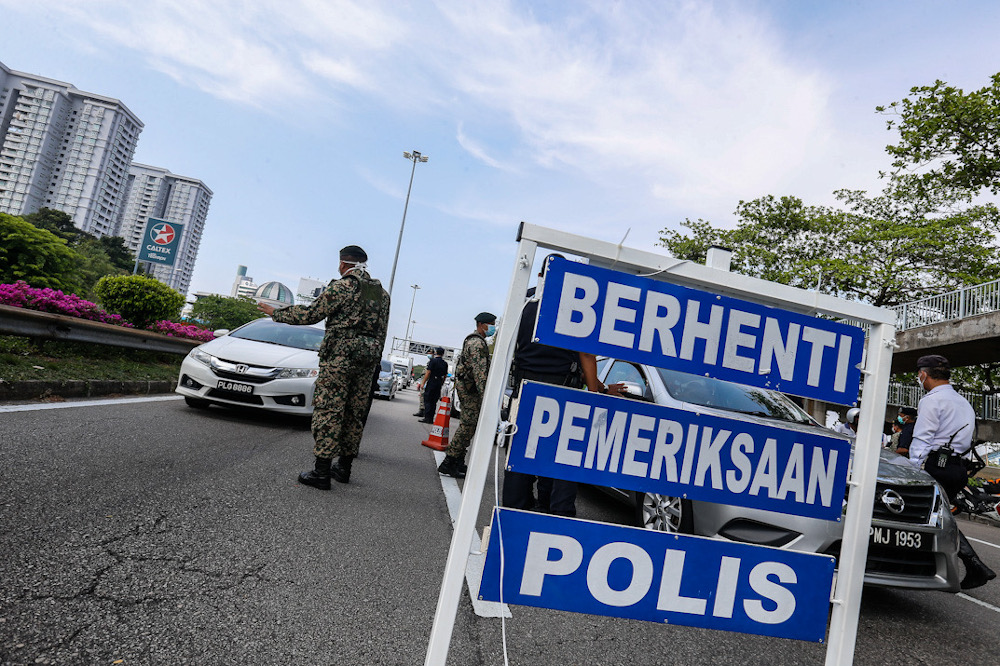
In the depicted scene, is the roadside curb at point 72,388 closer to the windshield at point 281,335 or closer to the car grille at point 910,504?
the windshield at point 281,335

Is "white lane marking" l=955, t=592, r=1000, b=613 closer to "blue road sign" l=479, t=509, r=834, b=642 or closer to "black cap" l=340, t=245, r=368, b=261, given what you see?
"blue road sign" l=479, t=509, r=834, b=642

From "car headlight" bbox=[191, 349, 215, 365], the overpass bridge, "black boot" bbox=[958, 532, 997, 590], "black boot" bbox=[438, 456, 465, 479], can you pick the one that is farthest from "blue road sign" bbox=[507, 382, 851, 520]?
the overpass bridge

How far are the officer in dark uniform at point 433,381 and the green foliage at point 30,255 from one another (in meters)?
18.7

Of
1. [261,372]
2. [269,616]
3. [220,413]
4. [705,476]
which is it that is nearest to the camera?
[705,476]

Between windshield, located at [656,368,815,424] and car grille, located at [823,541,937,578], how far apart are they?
3.60 ft

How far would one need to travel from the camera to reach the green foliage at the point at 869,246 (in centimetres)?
2350

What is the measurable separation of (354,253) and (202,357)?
10.5 ft

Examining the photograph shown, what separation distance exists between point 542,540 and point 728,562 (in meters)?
0.64

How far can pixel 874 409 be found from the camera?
2145 mm

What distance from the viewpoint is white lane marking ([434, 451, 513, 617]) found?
75.3 inches

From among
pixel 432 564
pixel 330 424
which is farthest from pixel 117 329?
pixel 432 564

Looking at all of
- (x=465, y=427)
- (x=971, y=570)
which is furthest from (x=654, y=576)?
(x=465, y=427)

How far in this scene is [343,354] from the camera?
486 centimetres

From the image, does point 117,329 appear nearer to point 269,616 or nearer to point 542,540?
point 269,616
